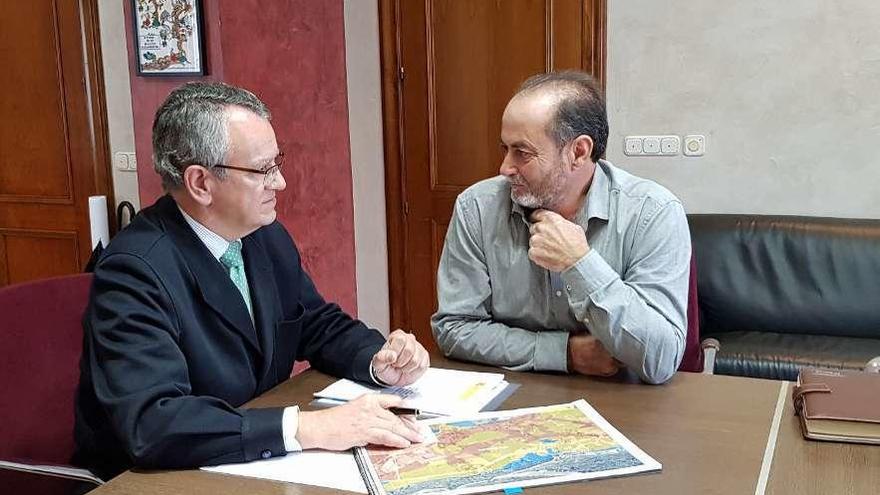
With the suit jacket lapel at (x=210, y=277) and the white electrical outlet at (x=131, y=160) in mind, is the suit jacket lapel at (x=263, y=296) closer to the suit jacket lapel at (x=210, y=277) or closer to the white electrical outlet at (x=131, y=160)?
the suit jacket lapel at (x=210, y=277)

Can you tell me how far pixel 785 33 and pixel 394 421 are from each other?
2724 millimetres

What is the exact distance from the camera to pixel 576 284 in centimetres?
164

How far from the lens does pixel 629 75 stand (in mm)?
3574

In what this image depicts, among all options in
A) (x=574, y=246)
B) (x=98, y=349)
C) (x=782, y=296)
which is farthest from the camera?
(x=782, y=296)

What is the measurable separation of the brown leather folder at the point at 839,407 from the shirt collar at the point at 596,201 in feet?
1.84

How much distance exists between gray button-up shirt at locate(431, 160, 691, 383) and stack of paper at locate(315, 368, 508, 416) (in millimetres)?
109

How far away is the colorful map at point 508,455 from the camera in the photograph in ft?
3.90

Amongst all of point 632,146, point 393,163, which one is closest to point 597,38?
point 632,146

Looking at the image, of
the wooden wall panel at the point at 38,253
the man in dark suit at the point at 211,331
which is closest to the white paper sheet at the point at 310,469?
the man in dark suit at the point at 211,331

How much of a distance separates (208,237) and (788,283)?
2439 mm

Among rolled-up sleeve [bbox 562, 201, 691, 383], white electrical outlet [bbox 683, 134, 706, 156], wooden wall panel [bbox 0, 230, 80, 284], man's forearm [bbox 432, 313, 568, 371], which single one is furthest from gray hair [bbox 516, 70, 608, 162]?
wooden wall panel [bbox 0, 230, 80, 284]

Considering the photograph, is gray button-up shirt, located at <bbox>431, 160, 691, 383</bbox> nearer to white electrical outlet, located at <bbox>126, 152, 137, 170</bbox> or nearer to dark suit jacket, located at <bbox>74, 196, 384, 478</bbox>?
dark suit jacket, located at <bbox>74, 196, 384, 478</bbox>

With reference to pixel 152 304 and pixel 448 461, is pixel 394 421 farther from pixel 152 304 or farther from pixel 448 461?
pixel 152 304

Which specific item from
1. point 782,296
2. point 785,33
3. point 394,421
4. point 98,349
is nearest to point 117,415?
point 98,349
